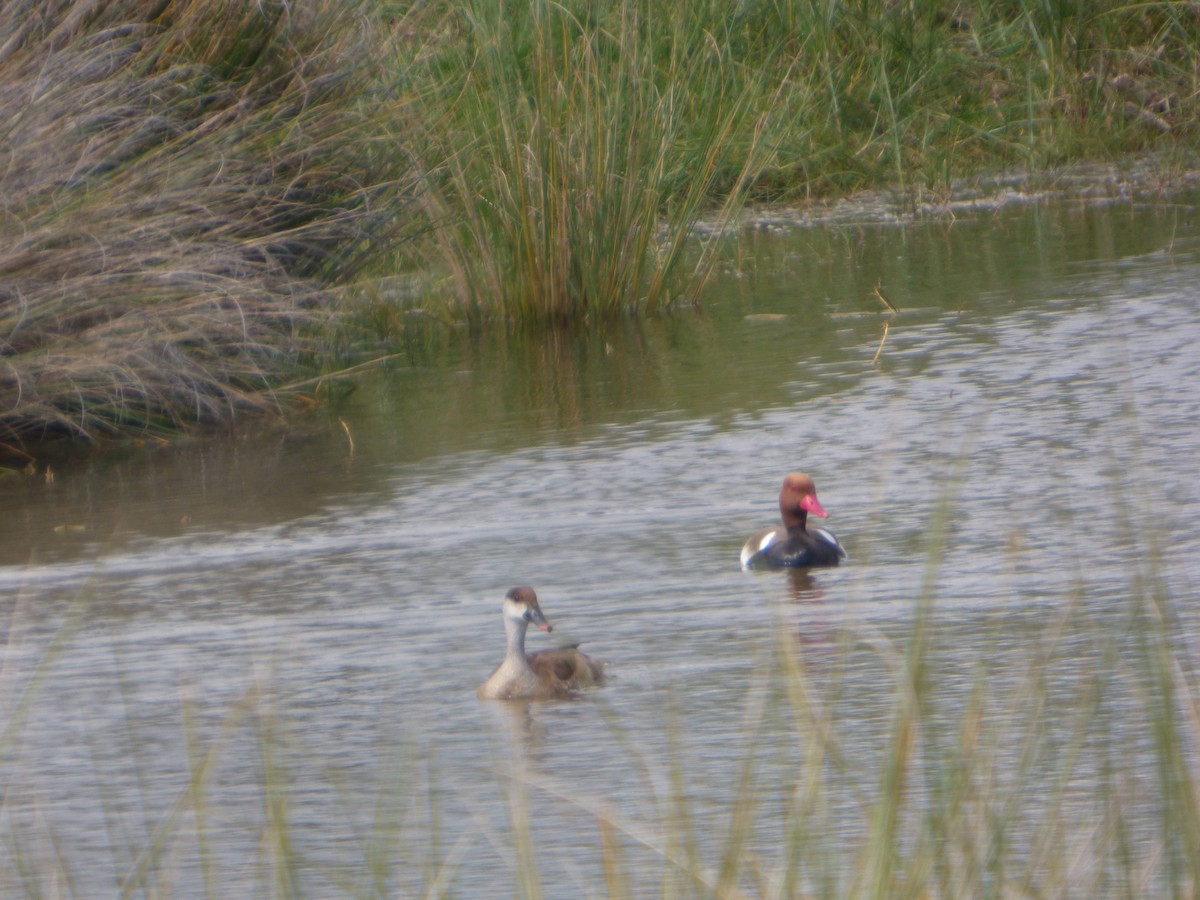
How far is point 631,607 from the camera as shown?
5.29 m

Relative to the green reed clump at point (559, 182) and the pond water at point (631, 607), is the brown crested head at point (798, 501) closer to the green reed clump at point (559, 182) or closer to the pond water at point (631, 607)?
the pond water at point (631, 607)

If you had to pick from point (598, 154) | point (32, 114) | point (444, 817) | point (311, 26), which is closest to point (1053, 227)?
point (598, 154)

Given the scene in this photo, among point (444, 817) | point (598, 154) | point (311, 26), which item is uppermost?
point (311, 26)

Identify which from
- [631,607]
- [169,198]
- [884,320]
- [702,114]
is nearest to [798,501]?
[631,607]

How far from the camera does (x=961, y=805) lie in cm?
261

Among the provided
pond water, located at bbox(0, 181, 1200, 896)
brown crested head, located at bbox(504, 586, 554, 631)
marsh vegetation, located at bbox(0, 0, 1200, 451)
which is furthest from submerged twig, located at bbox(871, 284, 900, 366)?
brown crested head, located at bbox(504, 586, 554, 631)

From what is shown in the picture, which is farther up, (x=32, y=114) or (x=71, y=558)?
(x=32, y=114)

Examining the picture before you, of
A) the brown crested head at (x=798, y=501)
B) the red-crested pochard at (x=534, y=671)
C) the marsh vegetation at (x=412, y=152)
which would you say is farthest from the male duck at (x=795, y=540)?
the marsh vegetation at (x=412, y=152)

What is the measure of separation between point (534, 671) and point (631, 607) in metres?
0.60

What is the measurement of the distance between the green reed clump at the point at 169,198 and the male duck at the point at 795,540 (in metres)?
2.59

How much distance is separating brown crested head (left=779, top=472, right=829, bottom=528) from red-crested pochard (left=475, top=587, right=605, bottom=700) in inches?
43.8

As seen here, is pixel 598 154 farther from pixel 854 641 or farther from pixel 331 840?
pixel 331 840

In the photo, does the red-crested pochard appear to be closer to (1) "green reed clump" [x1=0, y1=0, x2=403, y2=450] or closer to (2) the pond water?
(2) the pond water

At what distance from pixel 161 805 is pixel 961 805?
77.7 inches
